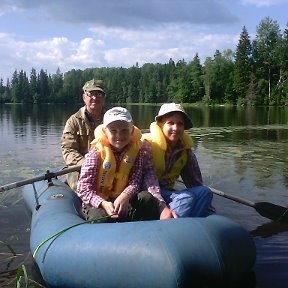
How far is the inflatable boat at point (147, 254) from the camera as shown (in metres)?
3.13

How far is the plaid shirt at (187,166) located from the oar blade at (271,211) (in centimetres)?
133

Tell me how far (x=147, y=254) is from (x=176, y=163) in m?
1.65

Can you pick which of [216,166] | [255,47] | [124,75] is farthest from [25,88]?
[216,166]

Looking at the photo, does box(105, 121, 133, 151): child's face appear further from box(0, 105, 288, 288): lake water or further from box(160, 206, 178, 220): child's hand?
box(0, 105, 288, 288): lake water

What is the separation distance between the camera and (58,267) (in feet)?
11.3

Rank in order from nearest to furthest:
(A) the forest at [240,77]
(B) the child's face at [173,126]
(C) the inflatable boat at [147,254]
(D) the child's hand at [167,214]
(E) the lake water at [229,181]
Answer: (C) the inflatable boat at [147,254] → (D) the child's hand at [167,214] → (B) the child's face at [173,126] → (E) the lake water at [229,181] → (A) the forest at [240,77]

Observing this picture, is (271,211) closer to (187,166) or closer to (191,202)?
(187,166)

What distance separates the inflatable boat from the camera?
3129 millimetres

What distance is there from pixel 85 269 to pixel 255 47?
59717 mm

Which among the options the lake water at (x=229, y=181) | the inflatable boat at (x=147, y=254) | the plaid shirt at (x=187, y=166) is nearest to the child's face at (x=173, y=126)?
the plaid shirt at (x=187, y=166)

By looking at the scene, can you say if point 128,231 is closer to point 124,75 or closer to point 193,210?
point 193,210

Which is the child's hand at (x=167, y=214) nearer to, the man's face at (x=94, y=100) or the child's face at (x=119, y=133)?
the child's face at (x=119, y=133)

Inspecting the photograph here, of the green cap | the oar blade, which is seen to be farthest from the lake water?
the green cap

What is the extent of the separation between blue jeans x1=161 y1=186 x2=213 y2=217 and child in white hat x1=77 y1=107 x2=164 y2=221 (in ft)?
0.60
